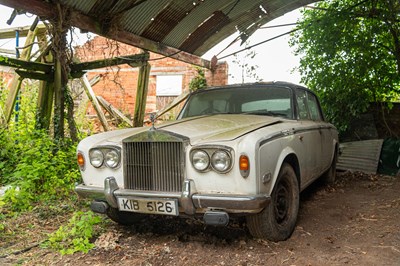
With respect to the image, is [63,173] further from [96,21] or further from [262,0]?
[262,0]

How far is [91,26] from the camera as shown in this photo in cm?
566

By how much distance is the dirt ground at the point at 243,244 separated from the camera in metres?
2.97

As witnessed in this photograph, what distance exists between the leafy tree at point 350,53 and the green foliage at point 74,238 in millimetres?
5391

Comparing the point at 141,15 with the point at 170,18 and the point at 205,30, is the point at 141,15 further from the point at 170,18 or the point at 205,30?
the point at 205,30

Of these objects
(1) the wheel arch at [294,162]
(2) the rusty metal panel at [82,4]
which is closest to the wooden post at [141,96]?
(2) the rusty metal panel at [82,4]

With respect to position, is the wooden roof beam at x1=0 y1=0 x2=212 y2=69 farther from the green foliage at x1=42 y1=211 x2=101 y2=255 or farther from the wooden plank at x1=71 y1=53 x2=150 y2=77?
the green foliage at x1=42 y1=211 x2=101 y2=255

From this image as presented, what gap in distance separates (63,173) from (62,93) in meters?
1.42

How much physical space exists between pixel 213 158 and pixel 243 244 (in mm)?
970

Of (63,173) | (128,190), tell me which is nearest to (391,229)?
(128,190)

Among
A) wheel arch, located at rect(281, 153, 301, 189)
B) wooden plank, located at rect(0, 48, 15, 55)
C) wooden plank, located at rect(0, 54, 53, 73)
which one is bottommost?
wheel arch, located at rect(281, 153, 301, 189)

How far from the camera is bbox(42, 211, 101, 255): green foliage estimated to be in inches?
127

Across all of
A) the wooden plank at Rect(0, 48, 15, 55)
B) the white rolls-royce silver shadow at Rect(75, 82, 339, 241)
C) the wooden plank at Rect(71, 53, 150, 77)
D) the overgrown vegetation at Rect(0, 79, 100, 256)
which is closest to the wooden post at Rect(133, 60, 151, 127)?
the wooden plank at Rect(71, 53, 150, 77)

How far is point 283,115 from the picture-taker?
4195mm

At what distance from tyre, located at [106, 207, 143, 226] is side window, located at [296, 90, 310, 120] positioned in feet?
7.78
